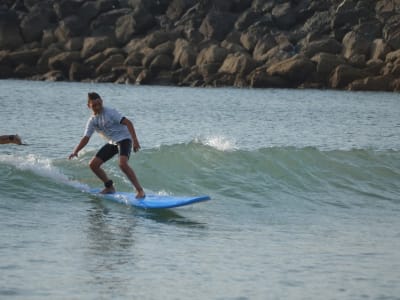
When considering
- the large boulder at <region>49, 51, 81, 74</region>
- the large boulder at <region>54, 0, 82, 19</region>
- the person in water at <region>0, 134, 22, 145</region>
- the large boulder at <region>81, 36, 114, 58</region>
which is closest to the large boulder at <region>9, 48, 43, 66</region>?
the large boulder at <region>49, 51, 81, 74</region>

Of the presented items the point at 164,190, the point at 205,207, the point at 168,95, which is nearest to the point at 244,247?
Result: the point at 205,207

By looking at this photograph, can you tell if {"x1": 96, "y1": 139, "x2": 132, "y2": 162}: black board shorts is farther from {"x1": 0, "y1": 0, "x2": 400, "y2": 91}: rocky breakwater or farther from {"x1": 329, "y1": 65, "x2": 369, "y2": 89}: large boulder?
{"x1": 329, "y1": 65, "x2": 369, "y2": 89}: large boulder

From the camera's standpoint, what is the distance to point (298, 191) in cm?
1558

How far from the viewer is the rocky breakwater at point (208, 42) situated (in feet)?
147

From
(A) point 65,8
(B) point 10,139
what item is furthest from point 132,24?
(B) point 10,139

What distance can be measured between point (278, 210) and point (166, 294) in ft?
18.2

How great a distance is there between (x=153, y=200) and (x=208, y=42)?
39.2 metres

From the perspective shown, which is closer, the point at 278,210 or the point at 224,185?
the point at 278,210

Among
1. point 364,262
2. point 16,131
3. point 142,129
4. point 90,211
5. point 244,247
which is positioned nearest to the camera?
point 364,262

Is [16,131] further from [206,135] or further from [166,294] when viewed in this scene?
[166,294]

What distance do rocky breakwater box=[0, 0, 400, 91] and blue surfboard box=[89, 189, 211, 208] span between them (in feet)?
101

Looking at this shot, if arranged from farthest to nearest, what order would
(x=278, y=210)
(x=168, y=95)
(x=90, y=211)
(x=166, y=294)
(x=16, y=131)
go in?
1. (x=168, y=95)
2. (x=16, y=131)
3. (x=278, y=210)
4. (x=90, y=211)
5. (x=166, y=294)

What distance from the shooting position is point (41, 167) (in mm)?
15375

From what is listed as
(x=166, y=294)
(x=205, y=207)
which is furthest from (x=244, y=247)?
(x=205, y=207)
